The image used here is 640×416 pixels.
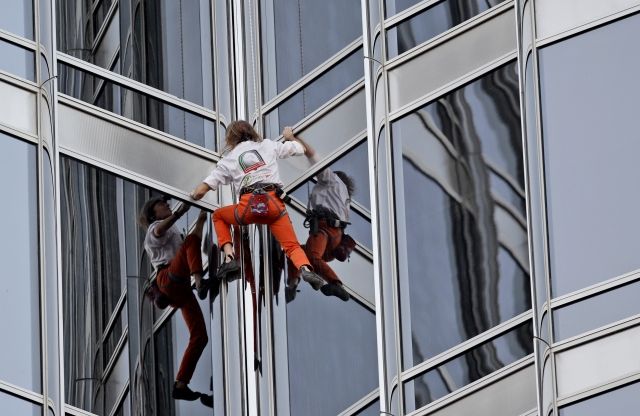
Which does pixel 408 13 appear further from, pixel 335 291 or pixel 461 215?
pixel 335 291

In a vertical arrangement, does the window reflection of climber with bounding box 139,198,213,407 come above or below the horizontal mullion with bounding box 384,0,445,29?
below

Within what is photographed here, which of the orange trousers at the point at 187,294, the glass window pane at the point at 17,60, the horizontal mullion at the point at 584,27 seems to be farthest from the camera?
the glass window pane at the point at 17,60

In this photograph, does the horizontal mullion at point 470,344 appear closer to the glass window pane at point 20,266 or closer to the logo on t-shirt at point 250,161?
the logo on t-shirt at point 250,161

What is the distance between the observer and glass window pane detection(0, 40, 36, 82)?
28.6m

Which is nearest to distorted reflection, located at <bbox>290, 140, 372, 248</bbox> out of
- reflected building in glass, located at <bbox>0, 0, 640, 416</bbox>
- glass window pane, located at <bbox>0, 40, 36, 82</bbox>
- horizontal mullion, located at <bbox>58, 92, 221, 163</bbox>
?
reflected building in glass, located at <bbox>0, 0, 640, 416</bbox>

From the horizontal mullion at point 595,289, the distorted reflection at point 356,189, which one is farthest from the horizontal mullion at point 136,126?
the horizontal mullion at point 595,289

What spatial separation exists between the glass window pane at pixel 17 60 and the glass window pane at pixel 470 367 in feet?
15.3

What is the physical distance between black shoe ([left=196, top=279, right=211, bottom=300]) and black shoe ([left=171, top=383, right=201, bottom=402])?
3.03 feet

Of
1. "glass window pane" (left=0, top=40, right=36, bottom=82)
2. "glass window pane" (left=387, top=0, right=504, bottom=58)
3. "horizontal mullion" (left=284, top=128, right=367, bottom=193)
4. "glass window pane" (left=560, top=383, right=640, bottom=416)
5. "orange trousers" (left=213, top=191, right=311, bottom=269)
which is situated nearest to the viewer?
"glass window pane" (left=560, top=383, right=640, bottom=416)

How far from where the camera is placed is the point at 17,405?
1078 inches

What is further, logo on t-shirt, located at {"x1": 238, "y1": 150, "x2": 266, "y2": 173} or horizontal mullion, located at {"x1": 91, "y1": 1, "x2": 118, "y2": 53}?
horizontal mullion, located at {"x1": 91, "y1": 1, "x2": 118, "y2": 53}

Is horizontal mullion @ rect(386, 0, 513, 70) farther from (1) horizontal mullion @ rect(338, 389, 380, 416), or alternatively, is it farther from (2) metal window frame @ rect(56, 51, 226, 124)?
(1) horizontal mullion @ rect(338, 389, 380, 416)

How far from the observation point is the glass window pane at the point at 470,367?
1081 inches

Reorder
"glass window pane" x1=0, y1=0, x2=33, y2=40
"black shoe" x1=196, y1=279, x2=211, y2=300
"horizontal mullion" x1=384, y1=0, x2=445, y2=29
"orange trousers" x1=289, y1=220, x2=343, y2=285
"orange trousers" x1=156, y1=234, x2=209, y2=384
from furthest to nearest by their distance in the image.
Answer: "horizontal mullion" x1=384, y1=0, x2=445, y2=29 < "glass window pane" x1=0, y1=0, x2=33, y2=40 < "black shoe" x1=196, y1=279, x2=211, y2=300 < "orange trousers" x1=289, y1=220, x2=343, y2=285 < "orange trousers" x1=156, y1=234, x2=209, y2=384
